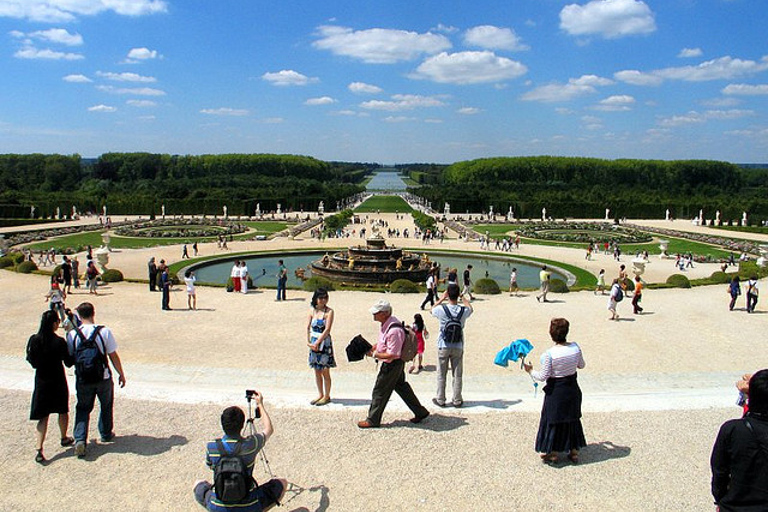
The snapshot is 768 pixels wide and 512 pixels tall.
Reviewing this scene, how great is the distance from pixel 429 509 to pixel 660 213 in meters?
82.9

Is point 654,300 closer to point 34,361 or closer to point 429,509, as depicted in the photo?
point 429,509

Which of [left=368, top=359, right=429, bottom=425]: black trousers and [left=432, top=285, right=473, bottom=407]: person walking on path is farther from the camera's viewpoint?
[left=432, top=285, right=473, bottom=407]: person walking on path

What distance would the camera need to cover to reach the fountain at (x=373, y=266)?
29.5 metres

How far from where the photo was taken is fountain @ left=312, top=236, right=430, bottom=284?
29.5 meters

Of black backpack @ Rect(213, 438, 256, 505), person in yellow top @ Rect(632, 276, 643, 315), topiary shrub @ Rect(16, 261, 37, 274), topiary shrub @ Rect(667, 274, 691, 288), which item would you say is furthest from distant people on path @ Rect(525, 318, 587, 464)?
topiary shrub @ Rect(16, 261, 37, 274)

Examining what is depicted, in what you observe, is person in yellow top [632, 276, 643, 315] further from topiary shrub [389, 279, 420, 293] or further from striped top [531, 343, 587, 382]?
striped top [531, 343, 587, 382]

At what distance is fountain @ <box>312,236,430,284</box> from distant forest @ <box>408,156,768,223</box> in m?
53.1

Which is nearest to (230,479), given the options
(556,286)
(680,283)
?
(556,286)

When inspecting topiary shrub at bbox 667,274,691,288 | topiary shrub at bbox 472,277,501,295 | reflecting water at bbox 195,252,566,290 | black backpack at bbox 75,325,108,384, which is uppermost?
black backpack at bbox 75,325,108,384

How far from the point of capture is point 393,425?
7977 millimetres

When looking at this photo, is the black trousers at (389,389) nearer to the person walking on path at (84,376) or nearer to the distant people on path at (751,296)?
the person walking on path at (84,376)

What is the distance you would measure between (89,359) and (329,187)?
112 metres

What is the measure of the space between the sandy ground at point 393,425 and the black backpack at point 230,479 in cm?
119

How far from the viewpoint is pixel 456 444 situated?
7383 mm
